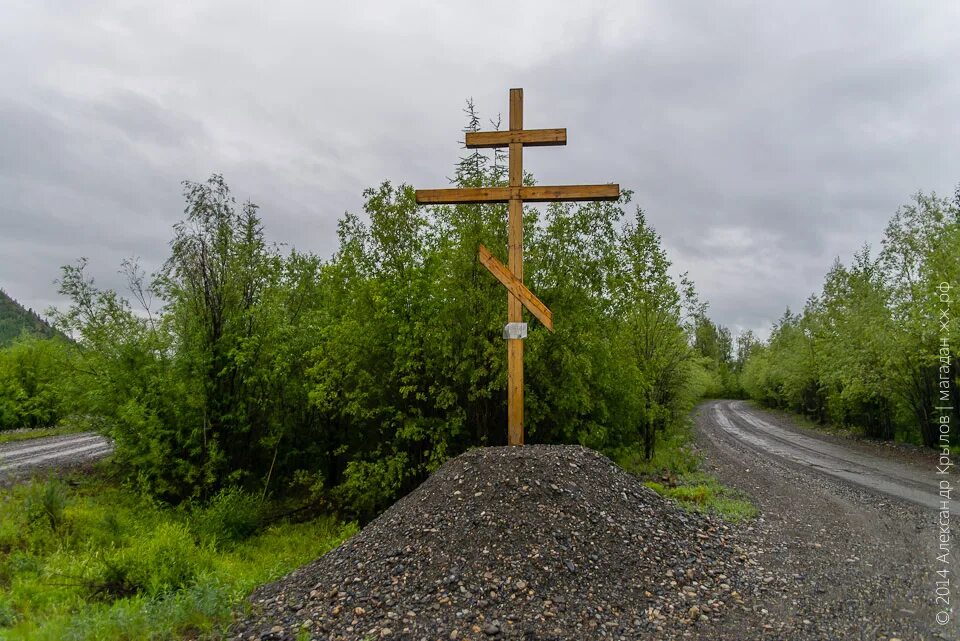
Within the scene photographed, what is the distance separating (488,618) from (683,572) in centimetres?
191

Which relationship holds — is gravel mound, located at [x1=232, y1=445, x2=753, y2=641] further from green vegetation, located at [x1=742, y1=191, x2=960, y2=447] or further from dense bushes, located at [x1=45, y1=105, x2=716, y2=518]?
green vegetation, located at [x1=742, y1=191, x2=960, y2=447]

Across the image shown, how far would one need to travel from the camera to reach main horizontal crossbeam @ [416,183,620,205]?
6699 millimetres

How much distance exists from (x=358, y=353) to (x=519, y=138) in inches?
164

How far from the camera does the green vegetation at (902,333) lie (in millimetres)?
12766

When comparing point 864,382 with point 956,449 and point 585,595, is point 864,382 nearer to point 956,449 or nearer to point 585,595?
point 956,449

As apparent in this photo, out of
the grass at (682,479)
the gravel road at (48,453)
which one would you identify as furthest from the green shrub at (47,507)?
the grass at (682,479)

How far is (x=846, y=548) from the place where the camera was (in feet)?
17.6

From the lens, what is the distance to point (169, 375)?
8430 mm

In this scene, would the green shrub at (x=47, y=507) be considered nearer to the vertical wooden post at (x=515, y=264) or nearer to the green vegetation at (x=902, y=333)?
the vertical wooden post at (x=515, y=264)

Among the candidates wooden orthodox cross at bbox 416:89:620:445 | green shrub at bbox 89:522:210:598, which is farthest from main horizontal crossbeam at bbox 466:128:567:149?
green shrub at bbox 89:522:210:598

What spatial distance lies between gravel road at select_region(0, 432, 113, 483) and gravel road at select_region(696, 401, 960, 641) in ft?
36.5

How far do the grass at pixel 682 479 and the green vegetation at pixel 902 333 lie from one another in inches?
222

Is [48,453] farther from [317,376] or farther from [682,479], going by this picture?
[682,479]

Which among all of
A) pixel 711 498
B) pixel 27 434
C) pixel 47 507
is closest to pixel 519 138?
pixel 711 498
